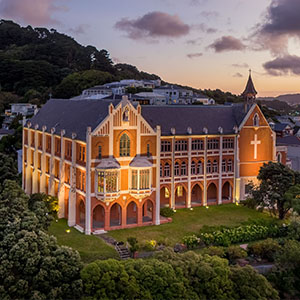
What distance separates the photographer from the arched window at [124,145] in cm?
4512

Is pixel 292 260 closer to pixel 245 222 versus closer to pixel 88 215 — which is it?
pixel 245 222

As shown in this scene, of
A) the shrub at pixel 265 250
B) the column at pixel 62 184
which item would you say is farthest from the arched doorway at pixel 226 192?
the column at pixel 62 184

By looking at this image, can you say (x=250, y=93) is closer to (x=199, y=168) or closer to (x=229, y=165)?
(x=229, y=165)

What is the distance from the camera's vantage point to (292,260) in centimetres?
3266

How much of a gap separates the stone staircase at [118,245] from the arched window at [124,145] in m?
8.97

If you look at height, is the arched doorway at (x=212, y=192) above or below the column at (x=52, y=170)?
below

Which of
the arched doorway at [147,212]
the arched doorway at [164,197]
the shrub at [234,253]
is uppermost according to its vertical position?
the arched doorway at [164,197]

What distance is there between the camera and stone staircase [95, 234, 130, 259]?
37.8 meters

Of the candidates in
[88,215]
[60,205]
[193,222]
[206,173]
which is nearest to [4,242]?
[88,215]

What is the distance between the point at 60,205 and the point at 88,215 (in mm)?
6786

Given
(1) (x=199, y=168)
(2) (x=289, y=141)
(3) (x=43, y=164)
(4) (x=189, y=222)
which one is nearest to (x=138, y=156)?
(4) (x=189, y=222)

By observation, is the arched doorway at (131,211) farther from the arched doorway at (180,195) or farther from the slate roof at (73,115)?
the slate roof at (73,115)

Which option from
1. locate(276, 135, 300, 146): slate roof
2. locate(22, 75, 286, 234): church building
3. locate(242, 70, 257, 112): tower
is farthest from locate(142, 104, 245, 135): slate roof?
locate(276, 135, 300, 146): slate roof

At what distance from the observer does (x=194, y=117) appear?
5650 cm
